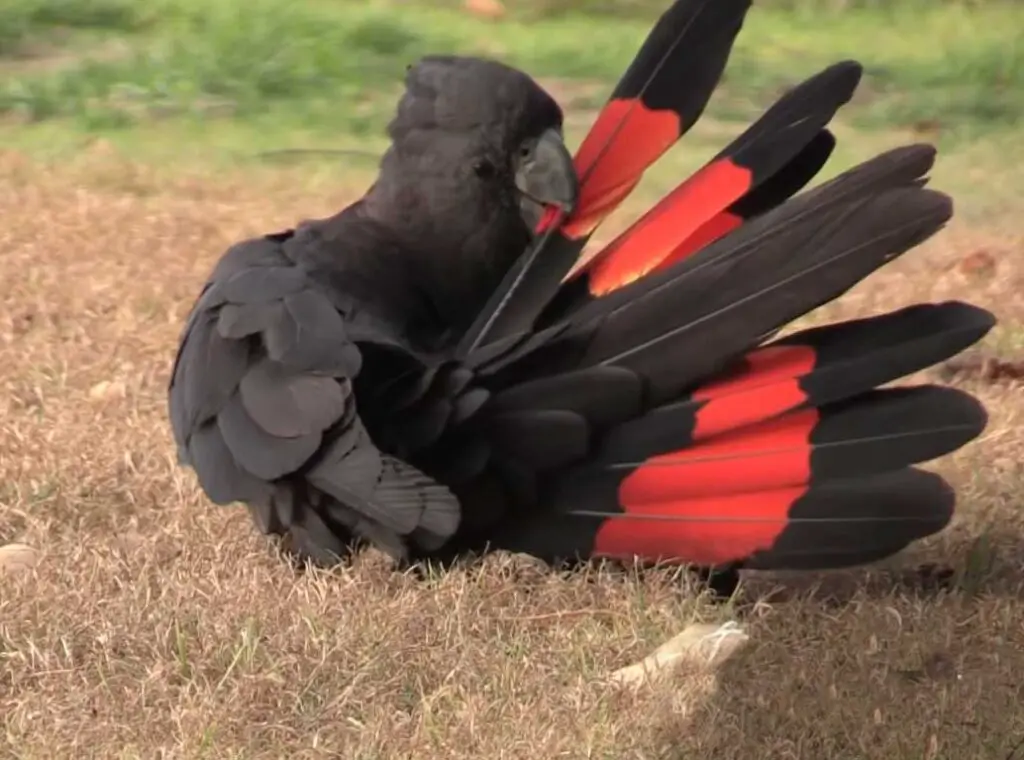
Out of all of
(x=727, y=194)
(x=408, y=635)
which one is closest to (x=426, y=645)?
(x=408, y=635)

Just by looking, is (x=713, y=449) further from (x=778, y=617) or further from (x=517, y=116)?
(x=517, y=116)

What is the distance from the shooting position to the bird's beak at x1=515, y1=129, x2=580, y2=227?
7.48 ft

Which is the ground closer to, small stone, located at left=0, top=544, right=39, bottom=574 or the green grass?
small stone, located at left=0, top=544, right=39, bottom=574

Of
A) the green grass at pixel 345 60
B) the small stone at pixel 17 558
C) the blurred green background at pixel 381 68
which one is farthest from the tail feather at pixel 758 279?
the green grass at pixel 345 60

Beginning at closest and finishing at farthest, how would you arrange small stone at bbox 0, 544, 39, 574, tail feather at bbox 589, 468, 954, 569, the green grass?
1. tail feather at bbox 589, 468, 954, 569
2. small stone at bbox 0, 544, 39, 574
3. the green grass

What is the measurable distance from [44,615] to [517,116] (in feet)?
2.94

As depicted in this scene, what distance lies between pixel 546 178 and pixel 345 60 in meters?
3.72

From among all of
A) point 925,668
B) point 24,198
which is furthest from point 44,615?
point 24,198

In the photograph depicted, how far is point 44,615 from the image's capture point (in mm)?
1937

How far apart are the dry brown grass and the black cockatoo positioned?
0.09 meters

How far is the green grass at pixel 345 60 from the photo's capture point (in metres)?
5.23

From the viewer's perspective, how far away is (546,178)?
2.29 m

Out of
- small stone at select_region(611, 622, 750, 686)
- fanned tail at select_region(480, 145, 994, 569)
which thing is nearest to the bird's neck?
fanned tail at select_region(480, 145, 994, 569)

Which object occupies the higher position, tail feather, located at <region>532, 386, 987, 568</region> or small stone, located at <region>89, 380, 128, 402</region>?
tail feather, located at <region>532, 386, 987, 568</region>
